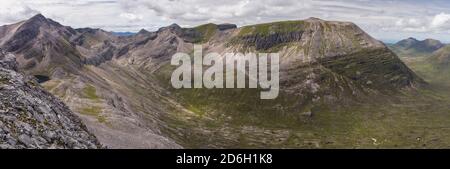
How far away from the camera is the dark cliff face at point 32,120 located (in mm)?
38406

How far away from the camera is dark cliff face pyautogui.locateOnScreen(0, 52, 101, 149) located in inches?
1512

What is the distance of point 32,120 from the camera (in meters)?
43.3
